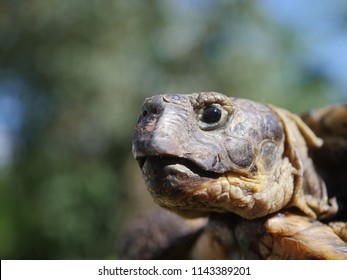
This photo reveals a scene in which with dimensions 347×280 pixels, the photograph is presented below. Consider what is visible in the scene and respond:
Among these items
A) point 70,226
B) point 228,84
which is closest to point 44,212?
point 70,226

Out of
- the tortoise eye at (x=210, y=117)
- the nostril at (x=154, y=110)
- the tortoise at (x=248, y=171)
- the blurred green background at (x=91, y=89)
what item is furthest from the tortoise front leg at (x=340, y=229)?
the blurred green background at (x=91, y=89)

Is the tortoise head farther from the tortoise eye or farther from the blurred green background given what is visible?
the blurred green background

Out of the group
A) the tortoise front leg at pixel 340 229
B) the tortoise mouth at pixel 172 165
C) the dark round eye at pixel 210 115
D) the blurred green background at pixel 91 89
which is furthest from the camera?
the blurred green background at pixel 91 89

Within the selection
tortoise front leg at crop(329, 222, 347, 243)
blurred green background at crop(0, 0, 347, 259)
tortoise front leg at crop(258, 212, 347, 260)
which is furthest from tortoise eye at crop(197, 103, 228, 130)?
blurred green background at crop(0, 0, 347, 259)

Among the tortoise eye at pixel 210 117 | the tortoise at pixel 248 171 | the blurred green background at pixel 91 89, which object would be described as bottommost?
the blurred green background at pixel 91 89

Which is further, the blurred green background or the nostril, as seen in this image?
the blurred green background

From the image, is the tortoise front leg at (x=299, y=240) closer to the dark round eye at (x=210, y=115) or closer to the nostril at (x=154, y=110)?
the dark round eye at (x=210, y=115)
